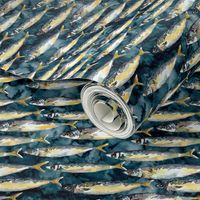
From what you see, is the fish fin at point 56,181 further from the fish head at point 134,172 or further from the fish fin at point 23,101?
the fish fin at point 23,101

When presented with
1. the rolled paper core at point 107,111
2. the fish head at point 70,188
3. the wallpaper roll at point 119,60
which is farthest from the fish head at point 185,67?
the fish head at point 70,188

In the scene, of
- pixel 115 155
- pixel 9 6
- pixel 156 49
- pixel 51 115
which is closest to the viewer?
pixel 156 49

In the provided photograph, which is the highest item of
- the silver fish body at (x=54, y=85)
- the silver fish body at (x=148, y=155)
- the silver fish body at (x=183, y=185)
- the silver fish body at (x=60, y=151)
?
the silver fish body at (x=54, y=85)

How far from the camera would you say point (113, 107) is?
3.84 feet

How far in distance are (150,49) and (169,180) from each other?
373 millimetres

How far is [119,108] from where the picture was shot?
1152 millimetres

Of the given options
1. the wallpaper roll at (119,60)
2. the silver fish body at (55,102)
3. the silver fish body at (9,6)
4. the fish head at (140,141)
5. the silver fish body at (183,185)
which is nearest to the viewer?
the wallpaper roll at (119,60)

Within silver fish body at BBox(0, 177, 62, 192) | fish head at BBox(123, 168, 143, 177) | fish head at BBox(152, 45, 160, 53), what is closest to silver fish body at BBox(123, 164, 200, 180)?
fish head at BBox(123, 168, 143, 177)

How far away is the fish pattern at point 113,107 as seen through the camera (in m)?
1.15

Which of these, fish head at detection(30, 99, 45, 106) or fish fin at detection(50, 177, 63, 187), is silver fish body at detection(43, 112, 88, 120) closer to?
fish head at detection(30, 99, 45, 106)

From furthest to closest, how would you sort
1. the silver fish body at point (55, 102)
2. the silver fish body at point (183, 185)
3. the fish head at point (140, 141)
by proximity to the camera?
the silver fish body at point (55, 102)
the fish head at point (140, 141)
the silver fish body at point (183, 185)

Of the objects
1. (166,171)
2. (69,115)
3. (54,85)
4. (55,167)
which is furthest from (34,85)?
(166,171)

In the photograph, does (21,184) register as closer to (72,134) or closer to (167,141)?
(72,134)

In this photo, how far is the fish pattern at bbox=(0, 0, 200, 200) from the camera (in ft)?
3.76
